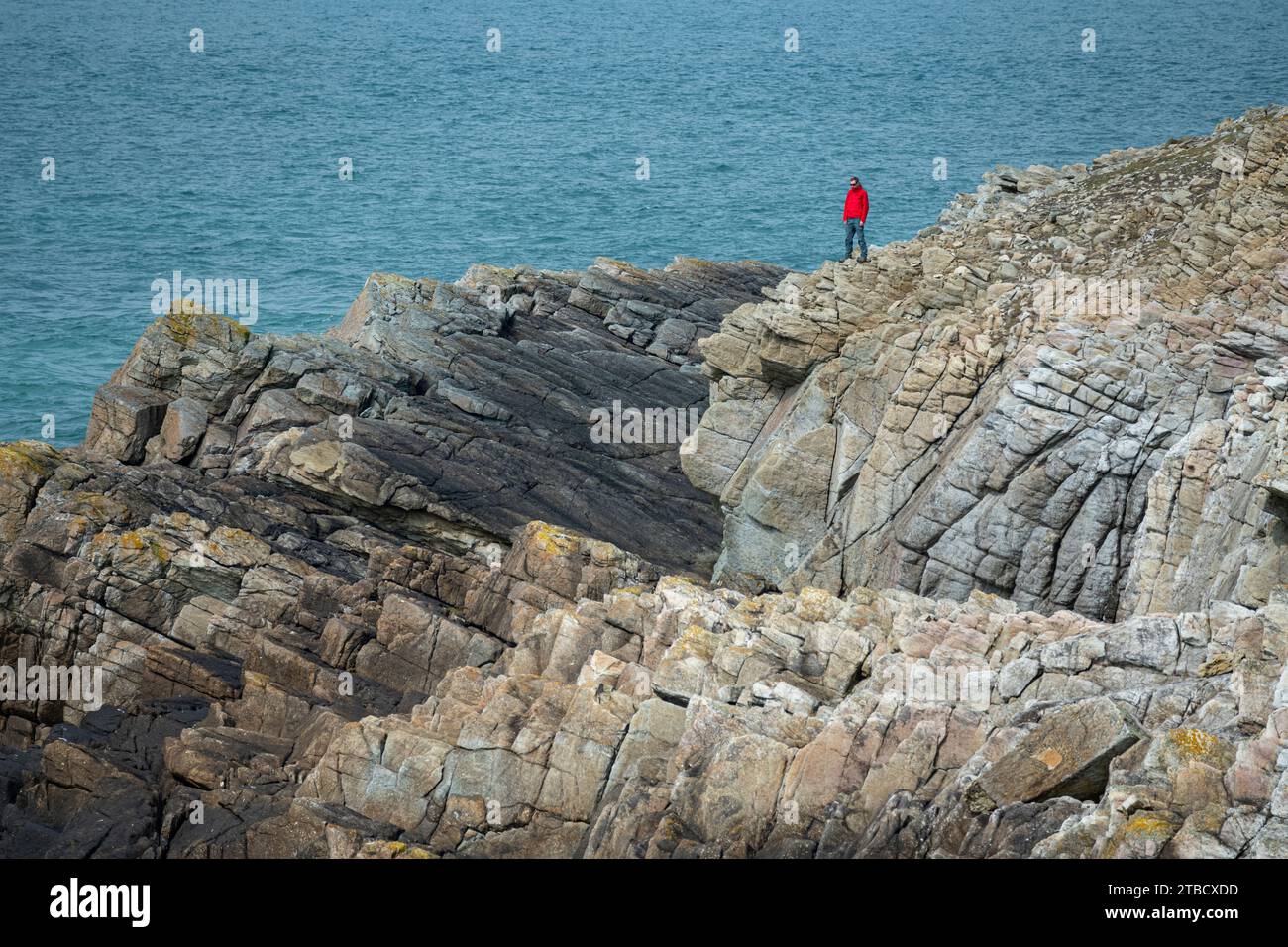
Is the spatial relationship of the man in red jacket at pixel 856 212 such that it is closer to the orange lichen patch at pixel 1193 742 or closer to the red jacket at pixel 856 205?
the red jacket at pixel 856 205

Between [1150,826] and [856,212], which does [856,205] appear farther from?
[1150,826]

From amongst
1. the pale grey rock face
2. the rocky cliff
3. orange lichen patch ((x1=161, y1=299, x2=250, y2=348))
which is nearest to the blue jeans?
the pale grey rock face

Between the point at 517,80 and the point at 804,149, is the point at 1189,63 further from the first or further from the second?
the point at 517,80

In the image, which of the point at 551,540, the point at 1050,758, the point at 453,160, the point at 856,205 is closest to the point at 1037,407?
the point at 551,540

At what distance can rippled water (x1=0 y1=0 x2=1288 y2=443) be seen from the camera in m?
114

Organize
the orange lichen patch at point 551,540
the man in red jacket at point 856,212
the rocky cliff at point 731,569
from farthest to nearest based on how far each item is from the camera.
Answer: the man in red jacket at point 856,212 → the orange lichen patch at point 551,540 → the rocky cliff at point 731,569

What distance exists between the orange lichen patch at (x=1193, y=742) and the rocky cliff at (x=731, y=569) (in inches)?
2.2

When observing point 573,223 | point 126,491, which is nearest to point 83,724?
point 126,491

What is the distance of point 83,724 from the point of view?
4266 centimetres

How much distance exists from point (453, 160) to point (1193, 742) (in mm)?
138168

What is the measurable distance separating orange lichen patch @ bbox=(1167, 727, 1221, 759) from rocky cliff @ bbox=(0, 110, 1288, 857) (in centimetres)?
6

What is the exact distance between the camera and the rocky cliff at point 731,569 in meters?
27.6

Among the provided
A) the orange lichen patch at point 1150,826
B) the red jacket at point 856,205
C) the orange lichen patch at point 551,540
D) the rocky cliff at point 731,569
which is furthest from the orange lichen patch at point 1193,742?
the red jacket at point 856,205

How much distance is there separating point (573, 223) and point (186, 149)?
47943mm
